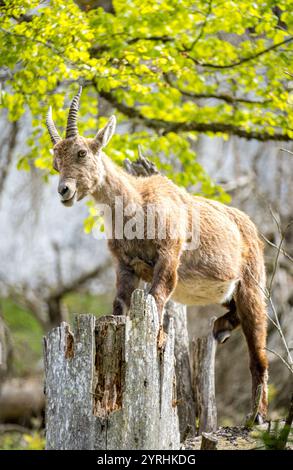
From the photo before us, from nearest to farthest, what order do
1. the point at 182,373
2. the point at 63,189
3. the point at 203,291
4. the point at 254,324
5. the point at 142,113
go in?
the point at 63,189 < the point at 203,291 < the point at 254,324 < the point at 182,373 < the point at 142,113

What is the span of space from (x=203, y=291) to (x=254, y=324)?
65cm

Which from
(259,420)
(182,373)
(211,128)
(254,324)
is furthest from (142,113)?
(259,420)

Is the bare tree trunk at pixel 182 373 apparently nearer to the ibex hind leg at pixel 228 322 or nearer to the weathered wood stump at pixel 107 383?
the ibex hind leg at pixel 228 322

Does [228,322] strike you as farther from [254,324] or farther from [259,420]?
[259,420]

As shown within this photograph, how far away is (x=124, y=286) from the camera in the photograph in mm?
7344

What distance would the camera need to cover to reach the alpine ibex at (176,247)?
718 centimetres

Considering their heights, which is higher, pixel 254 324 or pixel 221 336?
pixel 254 324

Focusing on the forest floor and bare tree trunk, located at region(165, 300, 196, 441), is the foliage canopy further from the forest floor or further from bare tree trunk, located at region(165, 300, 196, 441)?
the forest floor

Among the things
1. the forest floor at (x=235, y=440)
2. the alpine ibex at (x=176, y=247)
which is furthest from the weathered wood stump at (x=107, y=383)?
the alpine ibex at (x=176, y=247)

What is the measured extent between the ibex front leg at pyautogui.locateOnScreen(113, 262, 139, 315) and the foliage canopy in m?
2.54

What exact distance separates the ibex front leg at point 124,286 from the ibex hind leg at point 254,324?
1.36 meters

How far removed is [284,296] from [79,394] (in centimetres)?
884

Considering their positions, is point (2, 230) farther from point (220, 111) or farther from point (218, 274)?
point (218, 274)

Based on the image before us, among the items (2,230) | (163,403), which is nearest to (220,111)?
(163,403)
